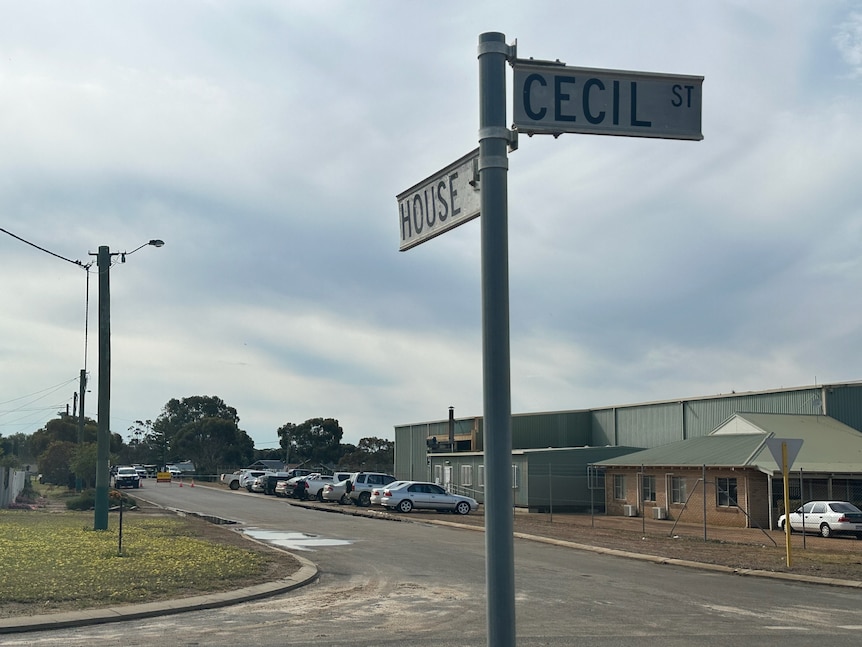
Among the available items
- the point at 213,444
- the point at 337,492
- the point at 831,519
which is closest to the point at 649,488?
the point at 831,519

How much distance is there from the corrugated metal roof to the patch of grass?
70.6 feet

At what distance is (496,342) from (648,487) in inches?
1586

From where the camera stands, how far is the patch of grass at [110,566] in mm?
13196

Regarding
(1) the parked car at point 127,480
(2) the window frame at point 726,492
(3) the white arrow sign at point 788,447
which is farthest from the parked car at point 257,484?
(3) the white arrow sign at point 788,447

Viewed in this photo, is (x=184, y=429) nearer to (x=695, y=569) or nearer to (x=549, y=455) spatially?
(x=549, y=455)

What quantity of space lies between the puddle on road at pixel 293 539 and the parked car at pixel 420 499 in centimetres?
1409

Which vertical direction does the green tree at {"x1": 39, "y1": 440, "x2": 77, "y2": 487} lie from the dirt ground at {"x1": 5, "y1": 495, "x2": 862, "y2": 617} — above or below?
above

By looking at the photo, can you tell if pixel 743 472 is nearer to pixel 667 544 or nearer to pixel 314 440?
pixel 667 544

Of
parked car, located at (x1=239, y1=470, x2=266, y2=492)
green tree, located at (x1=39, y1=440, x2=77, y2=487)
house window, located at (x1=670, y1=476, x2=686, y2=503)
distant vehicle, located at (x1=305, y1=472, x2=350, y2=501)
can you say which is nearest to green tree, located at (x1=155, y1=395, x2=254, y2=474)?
green tree, located at (x1=39, y1=440, x2=77, y2=487)

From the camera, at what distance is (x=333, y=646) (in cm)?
1013

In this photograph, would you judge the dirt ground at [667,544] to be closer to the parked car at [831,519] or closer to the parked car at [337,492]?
the parked car at [831,519]

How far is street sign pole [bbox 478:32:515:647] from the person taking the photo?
152 inches

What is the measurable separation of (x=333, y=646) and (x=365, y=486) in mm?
35560

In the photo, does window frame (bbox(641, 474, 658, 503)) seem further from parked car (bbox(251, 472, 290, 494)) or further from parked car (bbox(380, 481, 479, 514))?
parked car (bbox(251, 472, 290, 494))
